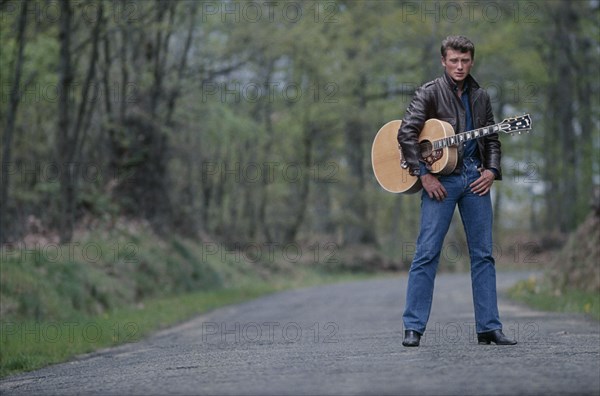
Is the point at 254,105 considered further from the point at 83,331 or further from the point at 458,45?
the point at 458,45

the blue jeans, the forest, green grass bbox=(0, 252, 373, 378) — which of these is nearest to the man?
the blue jeans

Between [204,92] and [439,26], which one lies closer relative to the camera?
[204,92]

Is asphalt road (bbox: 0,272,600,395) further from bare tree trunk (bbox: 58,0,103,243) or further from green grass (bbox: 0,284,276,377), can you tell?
bare tree trunk (bbox: 58,0,103,243)

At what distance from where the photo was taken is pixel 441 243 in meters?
7.65

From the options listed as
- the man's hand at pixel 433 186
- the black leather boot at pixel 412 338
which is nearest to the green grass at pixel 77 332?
the black leather boot at pixel 412 338

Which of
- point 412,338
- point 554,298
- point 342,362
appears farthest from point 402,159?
point 554,298

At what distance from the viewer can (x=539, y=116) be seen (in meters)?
46.6

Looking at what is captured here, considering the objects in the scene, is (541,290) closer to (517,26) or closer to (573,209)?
(573,209)

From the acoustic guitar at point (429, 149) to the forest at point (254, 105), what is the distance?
9.97m

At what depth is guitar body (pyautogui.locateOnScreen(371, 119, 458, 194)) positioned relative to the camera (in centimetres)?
753

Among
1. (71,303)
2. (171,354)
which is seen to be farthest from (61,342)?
(71,303)

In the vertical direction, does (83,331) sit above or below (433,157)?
below

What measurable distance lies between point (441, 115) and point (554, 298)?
8.32 meters

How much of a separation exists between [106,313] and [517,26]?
27332 mm
